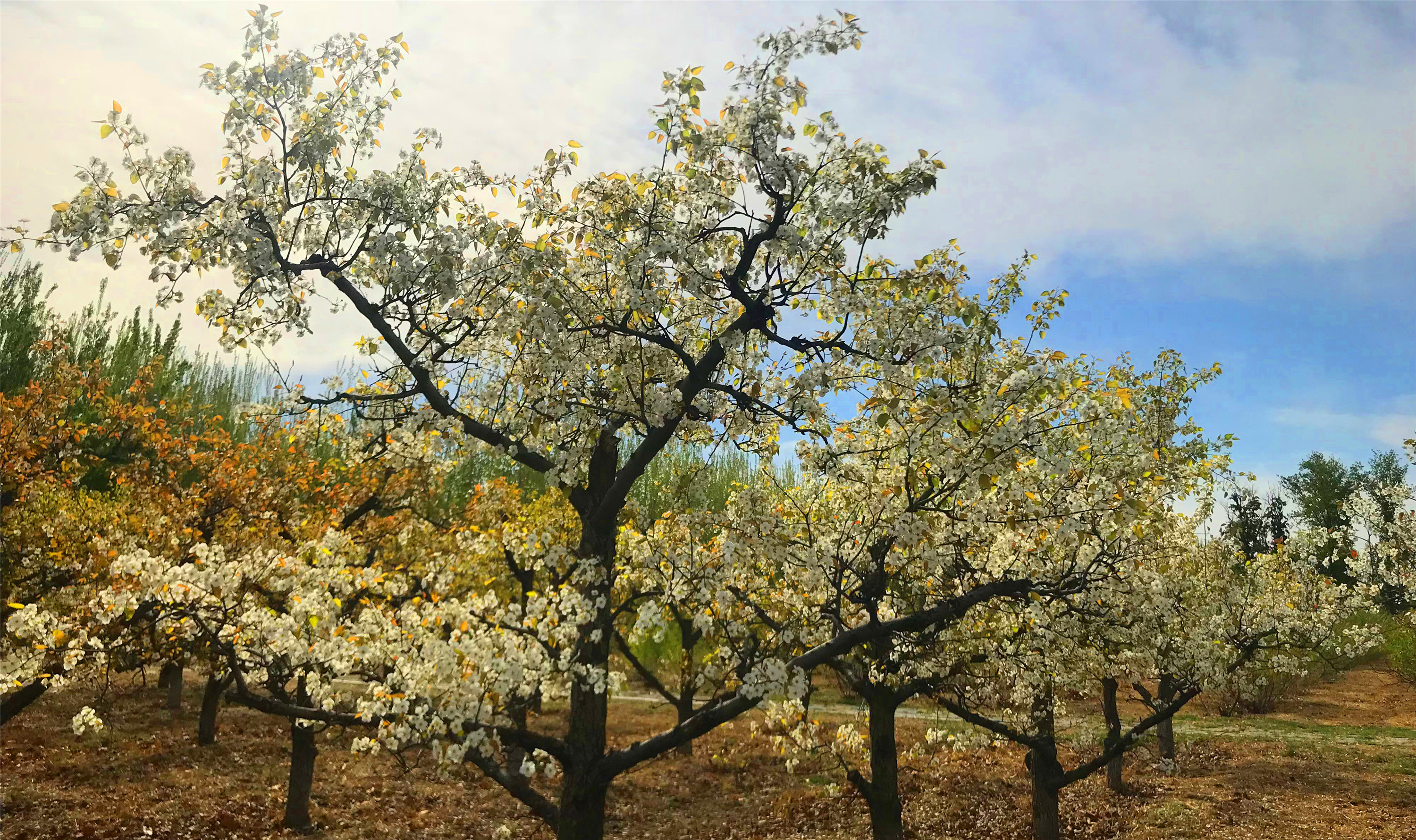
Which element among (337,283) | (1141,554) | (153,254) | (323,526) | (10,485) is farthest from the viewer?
(323,526)

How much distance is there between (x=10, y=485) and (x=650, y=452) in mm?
18224

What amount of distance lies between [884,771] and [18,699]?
53.2 feet

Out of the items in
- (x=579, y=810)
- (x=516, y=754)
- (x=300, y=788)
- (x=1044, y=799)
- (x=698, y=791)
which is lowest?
(x=698, y=791)

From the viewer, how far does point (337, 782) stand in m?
22.8

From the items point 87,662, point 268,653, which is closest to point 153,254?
point 268,653

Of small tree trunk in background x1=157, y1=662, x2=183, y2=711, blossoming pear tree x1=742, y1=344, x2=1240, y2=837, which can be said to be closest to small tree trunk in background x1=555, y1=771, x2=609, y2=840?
blossoming pear tree x1=742, y1=344, x2=1240, y2=837

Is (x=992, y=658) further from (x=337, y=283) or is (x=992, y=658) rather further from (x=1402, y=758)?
(x=1402, y=758)

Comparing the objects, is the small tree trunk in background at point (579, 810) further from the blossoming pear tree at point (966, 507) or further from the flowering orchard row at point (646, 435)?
the blossoming pear tree at point (966, 507)

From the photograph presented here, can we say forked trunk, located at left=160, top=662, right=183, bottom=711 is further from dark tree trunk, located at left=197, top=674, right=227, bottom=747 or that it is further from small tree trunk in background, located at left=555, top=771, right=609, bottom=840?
small tree trunk in background, located at left=555, top=771, right=609, bottom=840

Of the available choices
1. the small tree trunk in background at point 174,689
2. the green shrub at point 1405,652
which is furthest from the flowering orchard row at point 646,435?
the green shrub at point 1405,652

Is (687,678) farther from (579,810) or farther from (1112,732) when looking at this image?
(579,810)

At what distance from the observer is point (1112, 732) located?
19.3m

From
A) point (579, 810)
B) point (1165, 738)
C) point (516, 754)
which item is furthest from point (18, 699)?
point (1165, 738)

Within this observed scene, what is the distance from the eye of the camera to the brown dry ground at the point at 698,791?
60.5 ft
